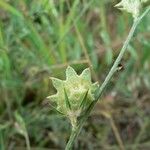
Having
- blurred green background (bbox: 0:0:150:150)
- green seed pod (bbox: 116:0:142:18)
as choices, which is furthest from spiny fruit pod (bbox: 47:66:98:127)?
blurred green background (bbox: 0:0:150:150)

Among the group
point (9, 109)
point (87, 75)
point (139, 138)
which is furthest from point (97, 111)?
point (87, 75)

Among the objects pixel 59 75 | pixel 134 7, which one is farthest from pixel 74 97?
pixel 59 75

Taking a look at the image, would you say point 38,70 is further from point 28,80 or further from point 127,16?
point 127,16

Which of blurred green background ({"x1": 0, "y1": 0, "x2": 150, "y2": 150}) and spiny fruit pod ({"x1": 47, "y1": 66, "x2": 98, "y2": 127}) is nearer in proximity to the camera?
spiny fruit pod ({"x1": 47, "y1": 66, "x2": 98, "y2": 127})

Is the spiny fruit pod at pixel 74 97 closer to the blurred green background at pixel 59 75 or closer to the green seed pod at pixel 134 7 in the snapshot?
the green seed pod at pixel 134 7

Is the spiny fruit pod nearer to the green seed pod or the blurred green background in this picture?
the green seed pod

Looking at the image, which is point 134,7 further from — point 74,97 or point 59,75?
point 59,75
